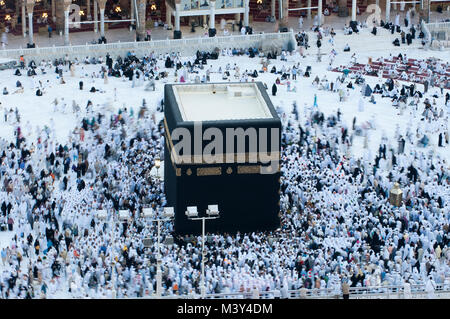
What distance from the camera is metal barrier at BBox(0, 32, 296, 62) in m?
67.8

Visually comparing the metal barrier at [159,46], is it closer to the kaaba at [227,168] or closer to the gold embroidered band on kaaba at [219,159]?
the kaaba at [227,168]

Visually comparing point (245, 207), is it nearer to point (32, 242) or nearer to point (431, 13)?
point (32, 242)

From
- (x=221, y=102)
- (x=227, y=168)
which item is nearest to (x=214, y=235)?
(x=227, y=168)

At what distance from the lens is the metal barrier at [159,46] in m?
A: 67.8

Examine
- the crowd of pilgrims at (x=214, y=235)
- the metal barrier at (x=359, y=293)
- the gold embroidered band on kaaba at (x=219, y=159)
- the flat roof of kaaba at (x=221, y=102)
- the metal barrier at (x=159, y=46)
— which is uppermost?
the metal barrier at (x=159, y=46)

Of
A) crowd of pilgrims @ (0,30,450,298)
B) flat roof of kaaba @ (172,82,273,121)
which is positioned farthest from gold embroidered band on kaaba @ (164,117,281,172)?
crowd of pilgrims @ (0,30,450,298)

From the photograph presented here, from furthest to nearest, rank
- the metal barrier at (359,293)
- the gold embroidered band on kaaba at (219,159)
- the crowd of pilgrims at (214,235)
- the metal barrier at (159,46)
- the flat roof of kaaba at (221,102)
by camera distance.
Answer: the metal barrier at (159,46), the flat roof of kaaba at (221,102), the gold embroidered band on kaaba at (219,159), the crowd of pilgrims at (214,235), the metal barrier at (359,293)

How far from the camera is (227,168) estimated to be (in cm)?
4309

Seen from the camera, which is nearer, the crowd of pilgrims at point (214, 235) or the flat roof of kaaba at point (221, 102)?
the crowd of pilgrims at point (214, 235)

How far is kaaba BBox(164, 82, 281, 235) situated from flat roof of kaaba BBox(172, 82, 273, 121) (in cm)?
10

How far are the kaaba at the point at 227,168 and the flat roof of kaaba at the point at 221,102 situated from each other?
0.10 meters

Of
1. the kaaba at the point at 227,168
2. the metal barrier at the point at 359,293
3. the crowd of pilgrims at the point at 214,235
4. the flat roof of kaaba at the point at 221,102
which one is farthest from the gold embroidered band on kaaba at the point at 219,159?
the metal barrier at the point at 359,293

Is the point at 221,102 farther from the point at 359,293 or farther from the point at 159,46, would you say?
the point at 159,46

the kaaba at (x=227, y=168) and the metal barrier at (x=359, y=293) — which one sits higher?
the kaaba at (x=227, y=168)
